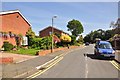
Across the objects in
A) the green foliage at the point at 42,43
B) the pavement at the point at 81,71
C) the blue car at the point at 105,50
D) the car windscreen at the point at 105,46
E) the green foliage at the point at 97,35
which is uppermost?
the green foliage at the point at 97,35

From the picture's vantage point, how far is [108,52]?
87.0 feet

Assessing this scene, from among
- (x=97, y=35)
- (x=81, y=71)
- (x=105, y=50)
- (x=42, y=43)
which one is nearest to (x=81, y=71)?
(x=81, y=71)

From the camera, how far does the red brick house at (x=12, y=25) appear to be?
38.9 m

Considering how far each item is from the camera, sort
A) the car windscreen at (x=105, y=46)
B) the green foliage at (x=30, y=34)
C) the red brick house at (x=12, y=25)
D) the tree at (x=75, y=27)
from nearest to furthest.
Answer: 1. the car windscreen at (x=105, y=46)
2. the red brick house at (x=12, y=25)
3. the green foliage at (x=30, y=34)
4. the tree at (x=75, y=27)

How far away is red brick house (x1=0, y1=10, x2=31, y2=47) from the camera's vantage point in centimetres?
3889

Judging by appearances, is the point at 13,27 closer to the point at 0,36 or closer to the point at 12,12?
the point at 12,12

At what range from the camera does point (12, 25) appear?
42875 mm

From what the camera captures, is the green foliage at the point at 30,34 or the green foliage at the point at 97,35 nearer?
the green foliage at the point at 30,34

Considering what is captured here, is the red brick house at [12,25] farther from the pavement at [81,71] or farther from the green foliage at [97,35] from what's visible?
the green foliage at [97,35]

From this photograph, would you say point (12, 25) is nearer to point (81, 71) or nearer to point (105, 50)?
point (105, 50)

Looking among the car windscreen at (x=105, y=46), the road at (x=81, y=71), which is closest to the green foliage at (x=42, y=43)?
the car windscreen at (x=105, y=46)

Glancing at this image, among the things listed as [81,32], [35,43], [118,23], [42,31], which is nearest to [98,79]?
[35,43]

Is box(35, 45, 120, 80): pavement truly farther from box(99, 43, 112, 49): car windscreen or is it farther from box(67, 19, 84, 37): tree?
box(67, 19, 84, 37): tree

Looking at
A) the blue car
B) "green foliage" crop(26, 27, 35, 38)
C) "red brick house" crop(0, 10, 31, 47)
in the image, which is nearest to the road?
the blue car
